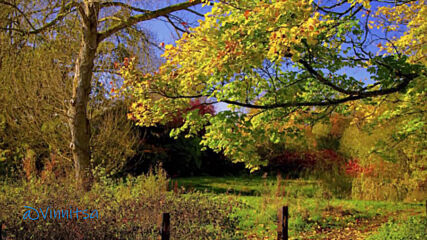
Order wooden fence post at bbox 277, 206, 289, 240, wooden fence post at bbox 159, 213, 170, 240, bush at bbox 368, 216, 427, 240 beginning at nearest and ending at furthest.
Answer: wooden fence post at bbox 159, 213, 170, 240 < wooden fence post at bbox 277, 206, 289, 240 < bush at bbox 368, 216, 427, 240

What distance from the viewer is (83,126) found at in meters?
8.02

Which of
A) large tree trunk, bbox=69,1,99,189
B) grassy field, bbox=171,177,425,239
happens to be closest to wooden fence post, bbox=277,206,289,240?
grassy field, bbox=171,177,425,239

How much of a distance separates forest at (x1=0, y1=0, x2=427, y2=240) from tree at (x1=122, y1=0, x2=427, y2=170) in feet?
0.08

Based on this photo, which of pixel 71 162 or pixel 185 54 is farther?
pixel 71 162

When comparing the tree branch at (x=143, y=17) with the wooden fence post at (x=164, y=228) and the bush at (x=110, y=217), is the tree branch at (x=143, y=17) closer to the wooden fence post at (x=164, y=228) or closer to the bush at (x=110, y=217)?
the bush at (x=110, y=217)

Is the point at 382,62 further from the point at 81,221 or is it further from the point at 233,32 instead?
the point at 81,221

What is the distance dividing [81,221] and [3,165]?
7090 mm

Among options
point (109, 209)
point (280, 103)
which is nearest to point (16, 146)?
point (109, 209)

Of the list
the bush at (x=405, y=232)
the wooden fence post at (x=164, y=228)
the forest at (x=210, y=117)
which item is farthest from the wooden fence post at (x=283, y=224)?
the bush at (x=405, y=232)

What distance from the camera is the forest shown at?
430 cm

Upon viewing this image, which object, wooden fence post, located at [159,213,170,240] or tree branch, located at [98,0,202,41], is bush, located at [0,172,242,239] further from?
tree branch, located at [98,0,202,41]

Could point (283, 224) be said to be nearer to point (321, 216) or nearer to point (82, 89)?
point (321, 216)

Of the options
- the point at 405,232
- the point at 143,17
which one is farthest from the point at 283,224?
the point at 143,17

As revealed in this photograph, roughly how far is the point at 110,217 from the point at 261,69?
2.63m
